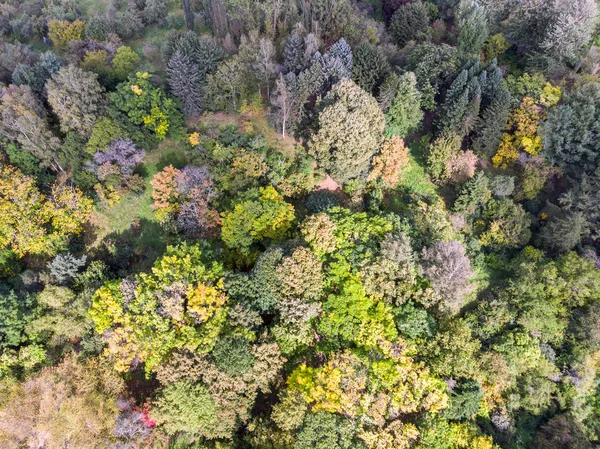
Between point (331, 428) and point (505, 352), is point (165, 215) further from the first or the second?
point (505, 352)

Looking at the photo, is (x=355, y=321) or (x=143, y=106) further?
(x=143, y=106)

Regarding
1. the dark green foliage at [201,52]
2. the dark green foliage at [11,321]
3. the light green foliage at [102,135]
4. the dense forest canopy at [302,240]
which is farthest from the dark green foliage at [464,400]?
the dark green foliage at [201,52]

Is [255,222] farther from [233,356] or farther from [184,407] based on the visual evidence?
[184,407]

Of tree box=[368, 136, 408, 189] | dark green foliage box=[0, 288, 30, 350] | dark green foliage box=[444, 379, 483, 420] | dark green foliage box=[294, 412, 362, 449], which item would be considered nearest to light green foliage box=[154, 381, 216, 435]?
dark green foliage box=[294, 412, 362, 449]

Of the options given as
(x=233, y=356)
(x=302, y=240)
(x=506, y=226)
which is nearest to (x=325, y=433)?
(x=233, y=356)

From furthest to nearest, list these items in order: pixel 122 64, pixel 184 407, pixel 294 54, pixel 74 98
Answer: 1. pixel 122 64
2. pixel 294 54
3. pixel 74 98
4. pixel 184 407

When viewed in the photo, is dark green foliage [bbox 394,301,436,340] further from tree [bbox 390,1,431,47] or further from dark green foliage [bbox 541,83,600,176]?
tree [bbox 390,1,431,47]
